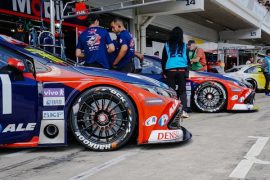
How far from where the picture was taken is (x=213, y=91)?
725cm

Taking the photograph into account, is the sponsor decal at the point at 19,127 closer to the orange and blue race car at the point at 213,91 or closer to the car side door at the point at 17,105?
the car side door at the point at 17,105

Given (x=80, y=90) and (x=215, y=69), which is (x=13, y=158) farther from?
(x=215, y=69)

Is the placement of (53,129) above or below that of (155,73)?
below

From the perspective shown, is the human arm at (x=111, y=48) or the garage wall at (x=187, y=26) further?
the garage wall at (x=187, y=26)

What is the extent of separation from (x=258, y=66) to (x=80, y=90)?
11959mm

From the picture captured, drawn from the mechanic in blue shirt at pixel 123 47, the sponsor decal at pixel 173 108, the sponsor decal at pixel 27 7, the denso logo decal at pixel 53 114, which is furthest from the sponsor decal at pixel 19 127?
the sponsor decal at pixel 27 7

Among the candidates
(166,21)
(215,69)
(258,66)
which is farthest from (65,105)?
(166,21)

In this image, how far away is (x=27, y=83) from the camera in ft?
12.5

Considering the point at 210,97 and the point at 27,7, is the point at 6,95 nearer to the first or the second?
the point at 210,97

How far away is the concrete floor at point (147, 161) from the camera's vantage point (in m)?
3.11

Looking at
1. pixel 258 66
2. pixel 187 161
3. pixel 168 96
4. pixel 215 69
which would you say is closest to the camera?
pixel 187 161

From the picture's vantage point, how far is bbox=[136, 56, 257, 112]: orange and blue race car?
23.4ft

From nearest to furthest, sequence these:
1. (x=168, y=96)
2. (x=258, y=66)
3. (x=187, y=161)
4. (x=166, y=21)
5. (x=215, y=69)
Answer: (x=187, y=161) → (x=168, y=96) → (x=215, y=69) → (x=258, y=66) → (x=166, y=21)

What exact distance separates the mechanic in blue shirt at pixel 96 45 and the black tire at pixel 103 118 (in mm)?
1424
